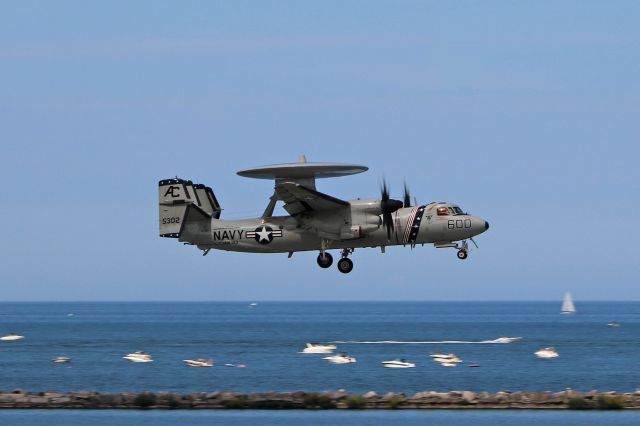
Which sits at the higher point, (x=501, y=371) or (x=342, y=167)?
(x=342, y=167)

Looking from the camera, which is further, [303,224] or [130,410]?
[130,410]

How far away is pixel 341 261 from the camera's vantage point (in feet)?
136

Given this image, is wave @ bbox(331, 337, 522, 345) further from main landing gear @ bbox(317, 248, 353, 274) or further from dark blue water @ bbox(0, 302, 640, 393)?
main landing gear @ bbox(317, 248, 353, 274)

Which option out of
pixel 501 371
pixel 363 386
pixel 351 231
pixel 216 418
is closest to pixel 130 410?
pixel 216 418

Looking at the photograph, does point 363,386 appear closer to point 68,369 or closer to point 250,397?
point 250,397

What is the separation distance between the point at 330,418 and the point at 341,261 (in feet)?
68.7

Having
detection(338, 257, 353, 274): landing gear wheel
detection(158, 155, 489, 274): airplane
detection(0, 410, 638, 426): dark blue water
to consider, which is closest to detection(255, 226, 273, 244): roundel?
detection(158, 155, 489, 274): airplane

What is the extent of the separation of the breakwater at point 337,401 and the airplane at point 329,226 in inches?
861

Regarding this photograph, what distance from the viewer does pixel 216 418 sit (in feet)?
199

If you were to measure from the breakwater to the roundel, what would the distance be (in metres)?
22.1

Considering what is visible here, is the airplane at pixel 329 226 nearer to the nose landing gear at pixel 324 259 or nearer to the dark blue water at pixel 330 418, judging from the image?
the nose landing gear at pixel 324 259

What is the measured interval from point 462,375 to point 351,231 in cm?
4997

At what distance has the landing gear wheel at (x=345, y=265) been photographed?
40906 millimetres

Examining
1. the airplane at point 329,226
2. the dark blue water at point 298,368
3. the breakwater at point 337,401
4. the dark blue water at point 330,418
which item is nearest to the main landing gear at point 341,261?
the airplane at point 329,226
